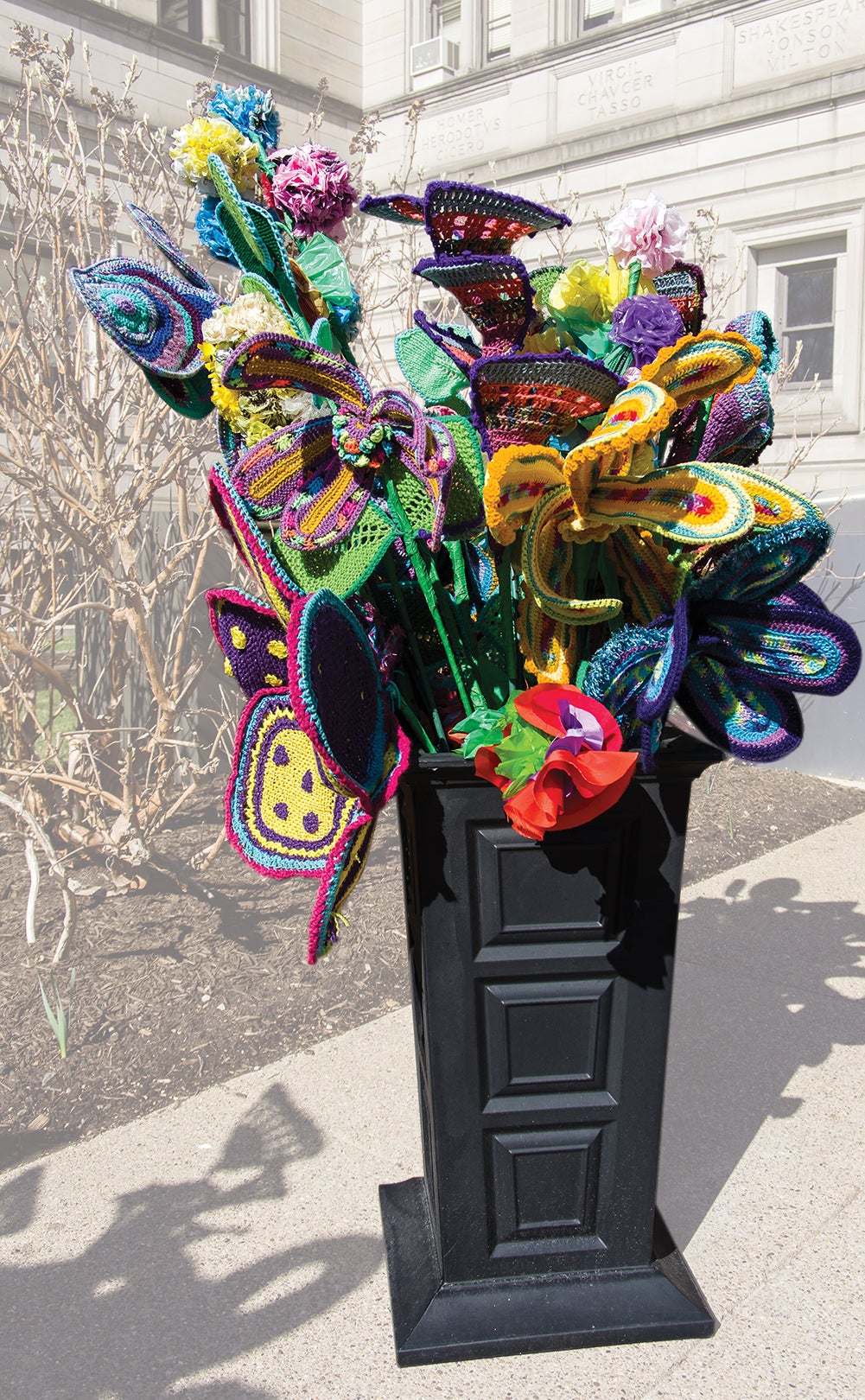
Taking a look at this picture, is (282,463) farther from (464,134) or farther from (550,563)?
(464,134)

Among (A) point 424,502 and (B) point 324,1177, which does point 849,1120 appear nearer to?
(B) point 324,1177

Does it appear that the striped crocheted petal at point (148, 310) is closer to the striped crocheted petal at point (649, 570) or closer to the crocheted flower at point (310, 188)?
the crocheted flower at point (310, 188)

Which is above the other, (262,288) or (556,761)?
(262,288)

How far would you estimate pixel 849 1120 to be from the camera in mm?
2088

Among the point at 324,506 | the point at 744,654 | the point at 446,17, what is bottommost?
the point at 744,654

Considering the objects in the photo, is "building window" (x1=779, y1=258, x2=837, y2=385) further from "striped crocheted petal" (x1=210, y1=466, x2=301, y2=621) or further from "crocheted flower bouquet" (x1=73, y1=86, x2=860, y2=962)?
"striped crocheted petal" (x1=210, y1=466, x2=301, y2=621)

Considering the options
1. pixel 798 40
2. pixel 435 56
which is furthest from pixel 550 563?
pixel 435 56

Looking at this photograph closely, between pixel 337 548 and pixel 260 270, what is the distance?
36 cm

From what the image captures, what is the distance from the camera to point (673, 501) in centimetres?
121

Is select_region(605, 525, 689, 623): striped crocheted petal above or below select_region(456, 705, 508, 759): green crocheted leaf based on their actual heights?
above

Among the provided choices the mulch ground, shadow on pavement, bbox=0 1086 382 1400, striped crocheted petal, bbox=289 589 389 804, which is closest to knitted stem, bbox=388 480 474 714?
striped crocheted petal, bbox=289 589 389 804

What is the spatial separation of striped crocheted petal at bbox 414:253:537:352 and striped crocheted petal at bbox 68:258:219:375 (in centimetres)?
30

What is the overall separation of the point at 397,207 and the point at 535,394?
349 mm

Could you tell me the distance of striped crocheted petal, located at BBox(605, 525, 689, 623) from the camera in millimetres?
1374
